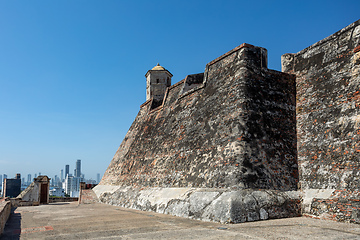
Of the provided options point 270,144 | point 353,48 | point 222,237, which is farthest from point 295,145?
point 222,237

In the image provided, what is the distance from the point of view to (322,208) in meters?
7.68

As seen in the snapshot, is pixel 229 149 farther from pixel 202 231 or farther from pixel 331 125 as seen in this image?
pixel 202 231

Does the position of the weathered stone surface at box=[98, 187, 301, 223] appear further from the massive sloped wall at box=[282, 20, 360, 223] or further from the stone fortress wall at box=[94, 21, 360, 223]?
the massive sloped wall at box=[282, 20, 360, 223]

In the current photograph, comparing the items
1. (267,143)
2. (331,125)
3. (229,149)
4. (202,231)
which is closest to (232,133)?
(229,149)

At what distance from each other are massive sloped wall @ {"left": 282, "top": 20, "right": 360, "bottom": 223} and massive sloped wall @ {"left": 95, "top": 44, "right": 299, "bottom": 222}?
1.47ft

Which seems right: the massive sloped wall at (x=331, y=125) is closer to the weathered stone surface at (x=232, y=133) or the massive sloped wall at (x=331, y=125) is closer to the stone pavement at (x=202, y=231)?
the weathered stone surface at (x=232, y=133)

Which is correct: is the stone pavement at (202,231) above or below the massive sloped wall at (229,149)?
below

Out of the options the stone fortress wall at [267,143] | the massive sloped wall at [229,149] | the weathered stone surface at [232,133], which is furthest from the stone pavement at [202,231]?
the weathered stone surface at [232,133]

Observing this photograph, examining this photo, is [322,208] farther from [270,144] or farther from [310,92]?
[310,92]

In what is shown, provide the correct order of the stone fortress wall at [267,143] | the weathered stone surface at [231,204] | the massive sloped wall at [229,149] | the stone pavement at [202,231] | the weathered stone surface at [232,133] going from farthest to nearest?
the weathered stone surface at [232,133]
the massive sloped wall at [229,149]
the stone fortress wall at [267,143]
the weathered stone surface at [231,204]
the stone pavement at [202,231]

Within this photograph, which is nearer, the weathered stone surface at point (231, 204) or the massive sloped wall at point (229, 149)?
the weathered stone surface at point (231, 204)

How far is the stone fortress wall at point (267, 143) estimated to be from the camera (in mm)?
7738

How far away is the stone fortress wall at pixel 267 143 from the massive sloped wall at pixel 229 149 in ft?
0.11

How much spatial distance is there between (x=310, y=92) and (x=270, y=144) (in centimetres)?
242
